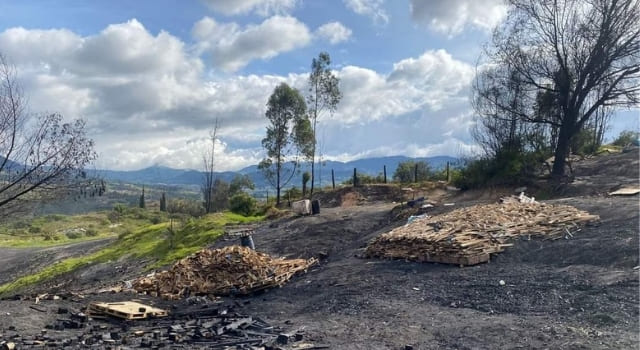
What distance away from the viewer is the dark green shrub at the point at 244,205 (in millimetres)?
29828

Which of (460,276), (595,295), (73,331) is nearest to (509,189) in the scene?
(460,276)

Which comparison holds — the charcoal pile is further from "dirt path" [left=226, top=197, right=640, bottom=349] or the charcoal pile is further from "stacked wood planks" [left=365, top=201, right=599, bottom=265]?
"stacked wood planks" [left=365, top=201, right=599, bottom=265]

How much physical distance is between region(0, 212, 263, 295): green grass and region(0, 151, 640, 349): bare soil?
7.69 meters

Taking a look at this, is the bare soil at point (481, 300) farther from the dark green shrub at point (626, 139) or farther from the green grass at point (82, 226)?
the green grass at point (82, 226)

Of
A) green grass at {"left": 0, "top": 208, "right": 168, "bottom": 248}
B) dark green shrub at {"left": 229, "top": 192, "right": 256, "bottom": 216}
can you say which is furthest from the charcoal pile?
green grass at {"left": 0, "top": 208, "right": 168, "bottom": 248}

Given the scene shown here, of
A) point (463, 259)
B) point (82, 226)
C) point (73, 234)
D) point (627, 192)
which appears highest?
point (627, 192)

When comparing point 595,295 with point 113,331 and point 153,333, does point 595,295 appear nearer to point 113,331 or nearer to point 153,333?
point 153,333

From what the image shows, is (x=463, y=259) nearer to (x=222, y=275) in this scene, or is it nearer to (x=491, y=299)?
(x=491, y=299)

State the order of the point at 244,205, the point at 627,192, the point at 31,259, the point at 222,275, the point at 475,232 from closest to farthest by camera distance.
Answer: the point at 475,232
the point at 222,275
the point at 627,192
the point at 244,205
the point at 31,259

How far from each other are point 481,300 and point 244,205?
2210cm

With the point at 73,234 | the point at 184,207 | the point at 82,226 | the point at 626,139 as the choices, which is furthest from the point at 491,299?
the point at 82,226

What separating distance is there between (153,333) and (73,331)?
150cm

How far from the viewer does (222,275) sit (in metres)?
13.3

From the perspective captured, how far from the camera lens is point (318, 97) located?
36.9 meters
